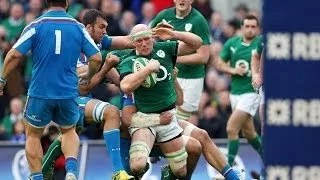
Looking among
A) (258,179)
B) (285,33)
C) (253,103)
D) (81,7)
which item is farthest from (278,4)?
(81,7)

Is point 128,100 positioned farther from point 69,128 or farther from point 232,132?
point 232,132

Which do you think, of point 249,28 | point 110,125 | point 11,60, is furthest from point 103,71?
point 249,28

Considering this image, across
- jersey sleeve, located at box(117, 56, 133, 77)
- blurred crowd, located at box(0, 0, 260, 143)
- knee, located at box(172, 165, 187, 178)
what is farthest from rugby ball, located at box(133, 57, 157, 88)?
blurred crowd, located at box(0, 0, 260, 143)

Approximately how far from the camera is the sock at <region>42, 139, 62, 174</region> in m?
13.1

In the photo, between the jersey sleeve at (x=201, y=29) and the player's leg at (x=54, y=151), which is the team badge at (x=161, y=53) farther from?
the jersey sleeve at (x=201, y=29)

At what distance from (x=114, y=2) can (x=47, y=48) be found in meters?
9.41

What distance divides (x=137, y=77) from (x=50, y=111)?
996mm

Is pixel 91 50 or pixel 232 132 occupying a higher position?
pixel 91 50

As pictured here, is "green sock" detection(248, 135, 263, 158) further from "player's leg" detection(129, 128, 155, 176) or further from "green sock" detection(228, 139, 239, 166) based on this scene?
"player's leg" detection(129, 128, 155, 176)

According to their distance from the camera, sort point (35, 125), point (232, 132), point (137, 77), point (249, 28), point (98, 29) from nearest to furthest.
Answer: point (137, 77)
point (35, 125)
point (98, 29)
point (232, 132)
point (249, 28)

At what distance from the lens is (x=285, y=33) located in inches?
317

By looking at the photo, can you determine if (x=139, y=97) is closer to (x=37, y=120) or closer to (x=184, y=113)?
(x=37, y=120)

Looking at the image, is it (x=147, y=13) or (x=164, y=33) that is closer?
(x=164, y=33)

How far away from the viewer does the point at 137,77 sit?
1216cm
